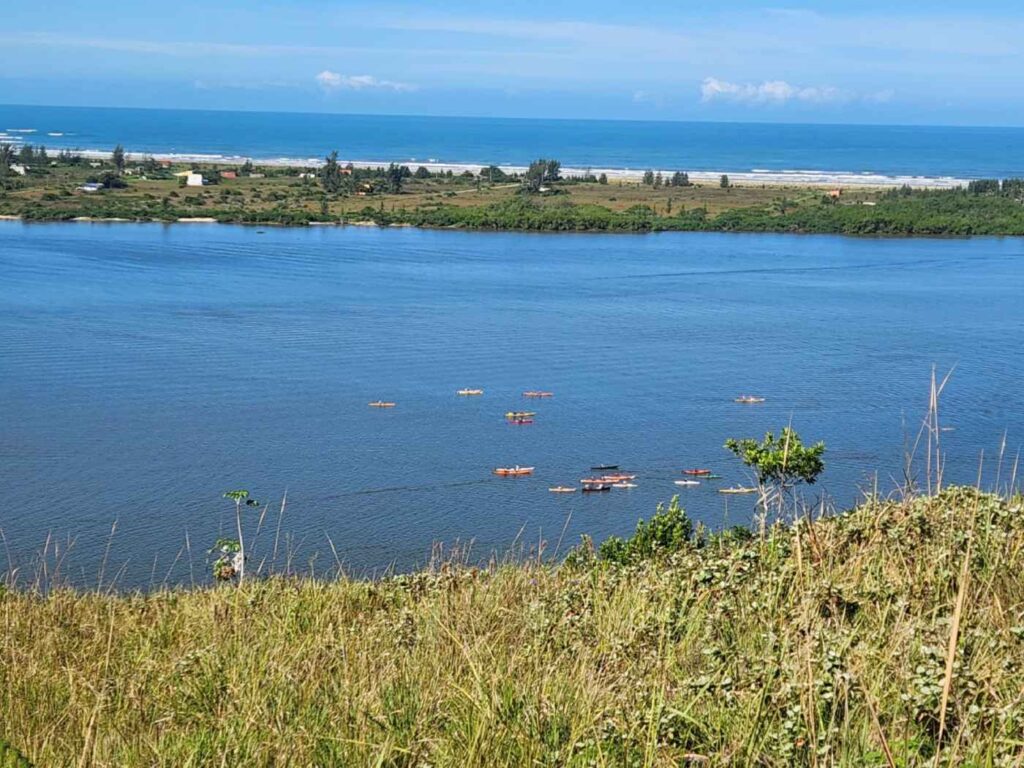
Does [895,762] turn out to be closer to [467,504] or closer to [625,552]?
[625,552]

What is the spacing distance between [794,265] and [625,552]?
37873 millimetres

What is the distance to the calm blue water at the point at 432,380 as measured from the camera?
59.8 ft

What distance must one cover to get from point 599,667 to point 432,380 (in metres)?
22.4

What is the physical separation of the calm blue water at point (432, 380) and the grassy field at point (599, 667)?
2.23m

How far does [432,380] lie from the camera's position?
26.6 m

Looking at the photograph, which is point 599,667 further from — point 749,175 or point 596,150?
point 596,150

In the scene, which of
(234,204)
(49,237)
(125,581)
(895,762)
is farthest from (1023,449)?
(234,204)

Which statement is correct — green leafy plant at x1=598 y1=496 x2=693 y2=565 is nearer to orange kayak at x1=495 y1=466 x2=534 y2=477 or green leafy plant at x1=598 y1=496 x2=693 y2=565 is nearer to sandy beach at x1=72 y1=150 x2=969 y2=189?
orange kayak at x1=495 y1=466 x2=534 y2=477

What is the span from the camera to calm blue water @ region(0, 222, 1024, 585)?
18.2m

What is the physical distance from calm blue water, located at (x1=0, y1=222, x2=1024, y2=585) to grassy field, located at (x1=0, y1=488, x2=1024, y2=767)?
2.23 m

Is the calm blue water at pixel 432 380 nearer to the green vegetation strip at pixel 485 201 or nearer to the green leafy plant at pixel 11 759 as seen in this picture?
the green leafy plant at pixel 11 759

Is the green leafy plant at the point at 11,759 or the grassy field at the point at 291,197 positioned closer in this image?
the green leafy plant at the point at 11,759

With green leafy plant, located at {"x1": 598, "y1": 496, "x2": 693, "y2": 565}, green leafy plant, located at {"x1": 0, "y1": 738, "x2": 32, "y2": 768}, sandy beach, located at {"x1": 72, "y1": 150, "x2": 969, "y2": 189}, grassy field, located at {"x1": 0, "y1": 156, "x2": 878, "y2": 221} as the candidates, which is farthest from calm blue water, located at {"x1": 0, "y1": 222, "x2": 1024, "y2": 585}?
sandy beach, located at {"x1": 72, "y1": 150, "x2": 969, "y2": 189}

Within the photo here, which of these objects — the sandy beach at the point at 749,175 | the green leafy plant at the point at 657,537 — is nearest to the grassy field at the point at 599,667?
the green leafy plant at the point at 657,537
